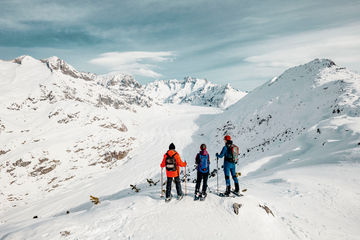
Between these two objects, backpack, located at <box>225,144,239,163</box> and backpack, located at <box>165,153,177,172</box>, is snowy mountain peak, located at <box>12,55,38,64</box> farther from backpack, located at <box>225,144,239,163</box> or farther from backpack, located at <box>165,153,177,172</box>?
backpack, located at <box>225,144,239,163</box>

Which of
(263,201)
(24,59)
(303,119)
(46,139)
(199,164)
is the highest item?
(24,59)

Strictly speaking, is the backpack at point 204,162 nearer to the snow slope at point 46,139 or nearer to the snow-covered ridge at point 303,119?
the snow-covered ridge at point 303,119

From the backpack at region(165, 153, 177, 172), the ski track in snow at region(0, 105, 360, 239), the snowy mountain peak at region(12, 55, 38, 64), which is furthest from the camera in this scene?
the snowy mountain peak at region(12, 55, 38, 64)

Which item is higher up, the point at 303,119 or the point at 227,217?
the point at 303,119

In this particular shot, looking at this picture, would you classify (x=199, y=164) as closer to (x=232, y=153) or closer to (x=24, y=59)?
(x=232, y=153)

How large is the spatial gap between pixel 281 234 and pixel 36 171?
130ft

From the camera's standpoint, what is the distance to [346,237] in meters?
7.18

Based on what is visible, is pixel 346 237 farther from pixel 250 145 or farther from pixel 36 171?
pixel 36 171

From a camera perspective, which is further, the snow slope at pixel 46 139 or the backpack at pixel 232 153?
the snow slope at pixel 46 139

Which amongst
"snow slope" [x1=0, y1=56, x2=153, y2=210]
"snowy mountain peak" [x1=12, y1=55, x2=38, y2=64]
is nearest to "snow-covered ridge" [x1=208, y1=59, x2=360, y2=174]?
"snow slope" [x1=0, y1=56, x2=153, y2=210]

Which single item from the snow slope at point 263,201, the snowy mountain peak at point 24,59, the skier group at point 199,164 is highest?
the snowy mountain peak at point 24,59

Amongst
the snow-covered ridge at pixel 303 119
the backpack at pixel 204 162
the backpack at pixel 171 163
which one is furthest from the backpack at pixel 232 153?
the snow-covered ridge at pixel 303 119

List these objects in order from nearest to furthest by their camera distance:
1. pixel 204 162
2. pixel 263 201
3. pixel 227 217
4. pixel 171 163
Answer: pixel 227 217, pixel 171 163, pixel 204 162, pixel 263 201

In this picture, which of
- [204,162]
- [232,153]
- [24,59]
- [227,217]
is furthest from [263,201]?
[24,59]
